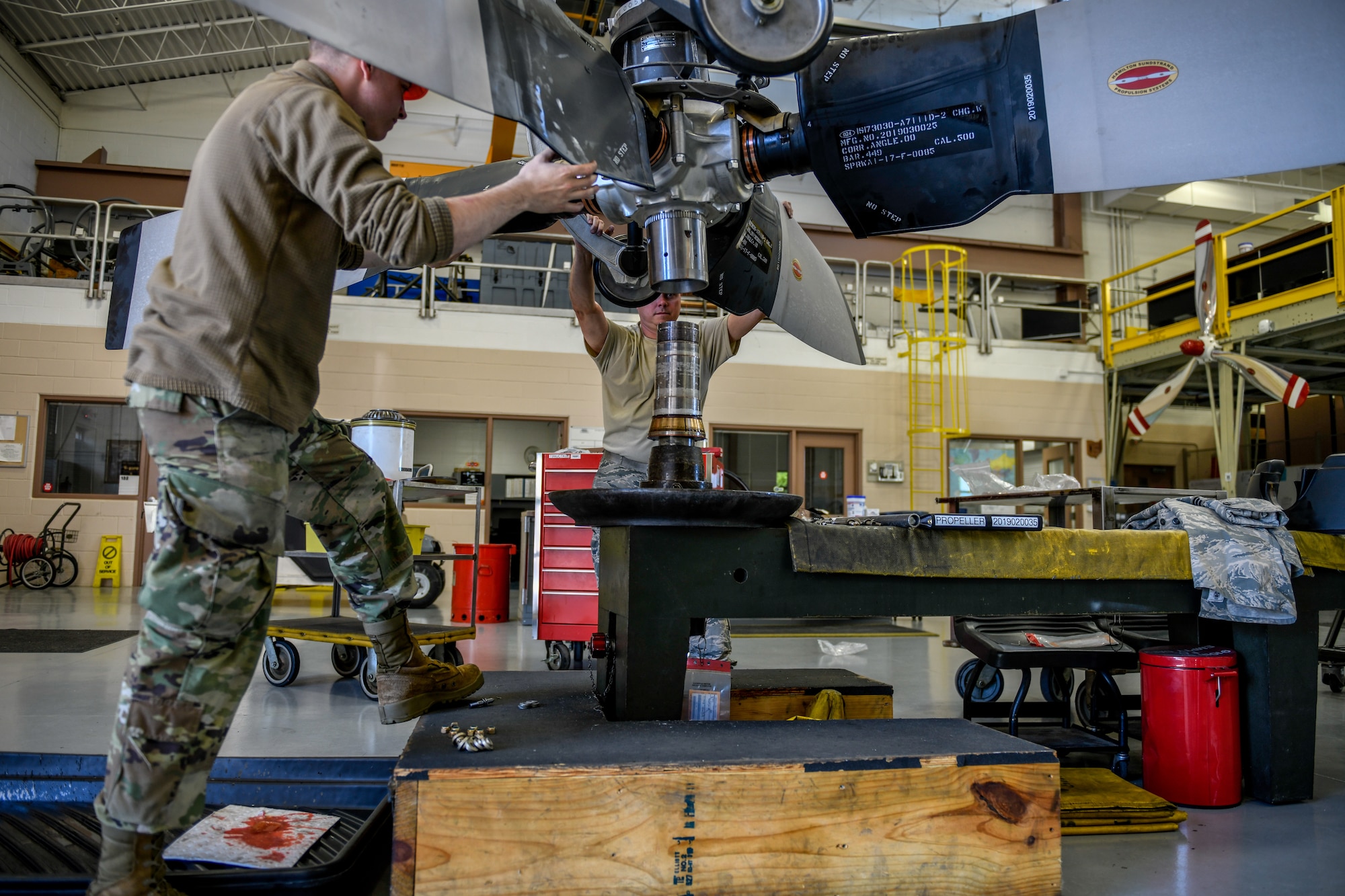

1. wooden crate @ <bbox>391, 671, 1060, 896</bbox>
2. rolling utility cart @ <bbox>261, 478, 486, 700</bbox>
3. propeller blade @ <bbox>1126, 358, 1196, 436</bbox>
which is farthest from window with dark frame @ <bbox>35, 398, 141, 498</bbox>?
propeller blade @ <bbox>1126, 358, 1196, 436</bbox>

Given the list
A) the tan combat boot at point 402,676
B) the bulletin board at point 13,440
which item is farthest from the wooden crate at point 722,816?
the bulletin board at point 13,440

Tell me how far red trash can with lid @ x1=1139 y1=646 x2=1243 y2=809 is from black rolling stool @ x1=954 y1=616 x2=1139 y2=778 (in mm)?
199

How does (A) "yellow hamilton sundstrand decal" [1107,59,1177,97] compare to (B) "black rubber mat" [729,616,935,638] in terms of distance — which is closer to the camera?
(A) "yellow hamilton sundstrand decal" [1107,59,1177,97]

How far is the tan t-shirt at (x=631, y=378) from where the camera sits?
2814 mm

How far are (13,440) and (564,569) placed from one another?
7060 mm

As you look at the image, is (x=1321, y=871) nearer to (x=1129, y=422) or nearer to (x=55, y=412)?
(x=1129, y=422)

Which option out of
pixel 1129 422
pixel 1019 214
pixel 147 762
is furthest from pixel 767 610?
pixel 1019 214

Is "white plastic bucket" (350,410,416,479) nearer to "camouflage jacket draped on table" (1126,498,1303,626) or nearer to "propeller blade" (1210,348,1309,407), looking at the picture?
"camouflage jacket draped on table" (1126,498,1303,626)

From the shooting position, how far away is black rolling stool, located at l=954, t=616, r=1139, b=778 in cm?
219

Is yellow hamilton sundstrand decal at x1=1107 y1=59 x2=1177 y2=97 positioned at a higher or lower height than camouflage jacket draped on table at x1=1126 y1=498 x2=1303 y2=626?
higher

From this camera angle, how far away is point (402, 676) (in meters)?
1.58

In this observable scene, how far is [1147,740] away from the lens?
201 centimetres

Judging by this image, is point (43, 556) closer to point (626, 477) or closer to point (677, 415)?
point (626, 477)

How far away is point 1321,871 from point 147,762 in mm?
1997
